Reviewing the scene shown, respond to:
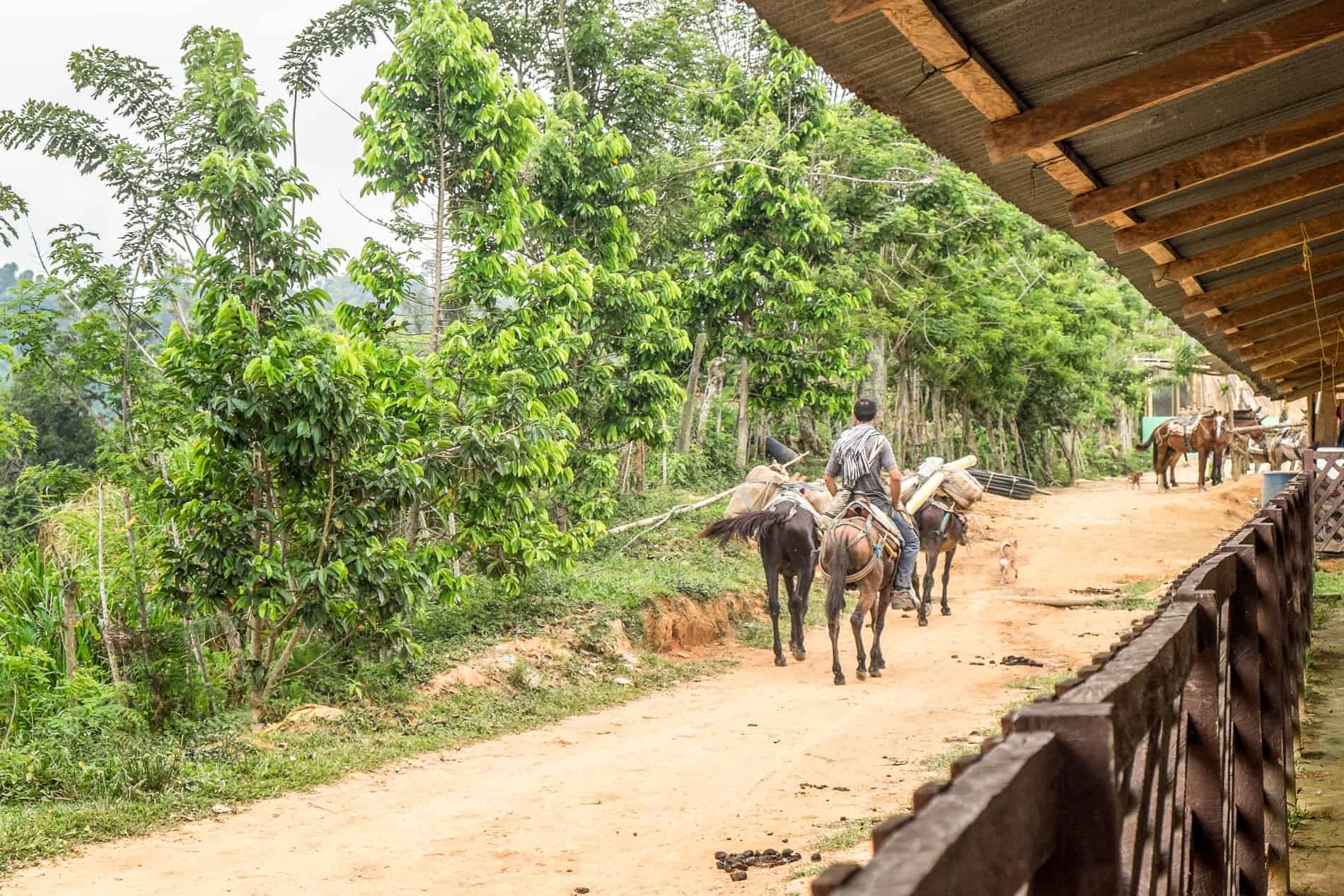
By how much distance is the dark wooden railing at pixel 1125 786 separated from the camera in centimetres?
101

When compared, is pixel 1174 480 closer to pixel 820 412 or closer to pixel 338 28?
pixel 820 412

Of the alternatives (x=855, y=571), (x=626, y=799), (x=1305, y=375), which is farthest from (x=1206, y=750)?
(x=1305, y=375)

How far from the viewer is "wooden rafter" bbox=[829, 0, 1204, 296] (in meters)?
2.89

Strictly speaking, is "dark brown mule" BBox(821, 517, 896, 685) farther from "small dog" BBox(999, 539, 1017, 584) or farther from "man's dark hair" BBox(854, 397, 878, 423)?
"small dog" BBox(999, 539, 1017, 584)

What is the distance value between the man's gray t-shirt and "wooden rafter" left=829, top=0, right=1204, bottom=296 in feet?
20.7

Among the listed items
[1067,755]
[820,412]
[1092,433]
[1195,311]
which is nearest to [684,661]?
[1195,311]

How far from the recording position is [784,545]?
40.4 ft

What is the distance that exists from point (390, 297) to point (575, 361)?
3999mm

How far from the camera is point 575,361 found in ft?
47.9

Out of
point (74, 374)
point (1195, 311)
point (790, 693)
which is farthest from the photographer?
point (74, 374)

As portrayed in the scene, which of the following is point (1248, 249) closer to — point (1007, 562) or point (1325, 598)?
point (1325, 598)

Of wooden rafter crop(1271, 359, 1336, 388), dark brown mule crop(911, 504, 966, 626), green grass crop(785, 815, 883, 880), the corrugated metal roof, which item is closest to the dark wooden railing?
the corrugated metal roof

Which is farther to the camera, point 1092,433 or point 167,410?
point 1092,433

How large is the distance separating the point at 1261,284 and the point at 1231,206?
2329 mm
